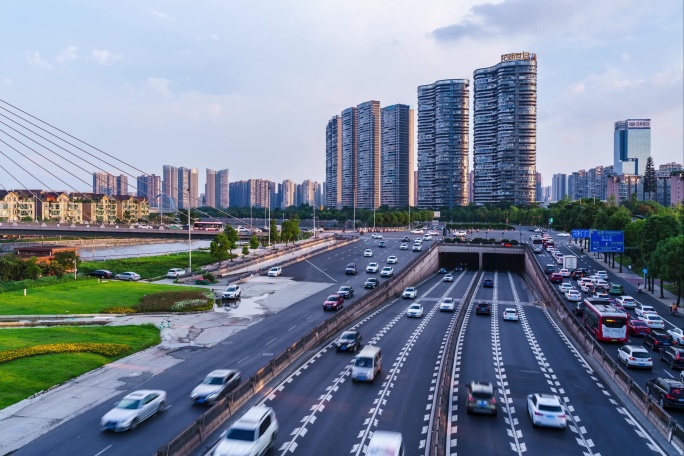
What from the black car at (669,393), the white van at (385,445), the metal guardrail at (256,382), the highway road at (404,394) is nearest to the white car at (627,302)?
the highway road at (404,394)

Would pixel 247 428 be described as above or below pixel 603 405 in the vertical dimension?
above

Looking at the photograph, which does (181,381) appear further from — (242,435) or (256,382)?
(242,435)

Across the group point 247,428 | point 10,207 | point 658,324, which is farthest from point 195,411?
point 10,207

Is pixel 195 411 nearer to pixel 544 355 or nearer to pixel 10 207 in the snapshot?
pixel 544 355

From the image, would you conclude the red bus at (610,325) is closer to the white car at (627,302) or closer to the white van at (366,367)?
the white car at (627,302)

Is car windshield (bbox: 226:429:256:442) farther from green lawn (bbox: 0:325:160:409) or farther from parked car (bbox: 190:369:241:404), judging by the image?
green lawn (bbox: 0:325:160:409)
